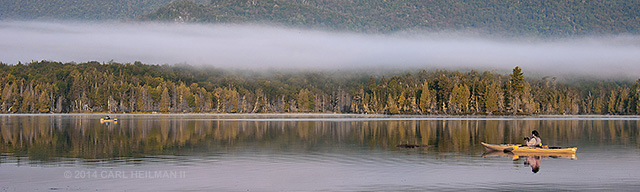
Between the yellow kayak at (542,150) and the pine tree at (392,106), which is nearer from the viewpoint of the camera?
the yellow kayak at (542,150)

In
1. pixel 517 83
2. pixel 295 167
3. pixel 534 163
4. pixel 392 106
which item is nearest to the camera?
pixel 295 167

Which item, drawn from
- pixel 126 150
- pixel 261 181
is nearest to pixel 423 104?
pixel 126 150

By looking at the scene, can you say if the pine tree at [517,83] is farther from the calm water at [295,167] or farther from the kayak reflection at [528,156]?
the kayak reflection at [528,156]

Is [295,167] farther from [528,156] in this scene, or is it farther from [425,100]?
[425,100]

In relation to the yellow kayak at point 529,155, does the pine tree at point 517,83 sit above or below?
above

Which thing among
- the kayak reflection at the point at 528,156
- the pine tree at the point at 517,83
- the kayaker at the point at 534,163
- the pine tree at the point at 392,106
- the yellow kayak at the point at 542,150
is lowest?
the kayaker at the point at 534,163

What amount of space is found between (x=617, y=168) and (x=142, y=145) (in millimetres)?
31575

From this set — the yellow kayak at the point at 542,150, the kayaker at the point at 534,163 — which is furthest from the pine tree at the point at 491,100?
the kayaker at the point at 534,163

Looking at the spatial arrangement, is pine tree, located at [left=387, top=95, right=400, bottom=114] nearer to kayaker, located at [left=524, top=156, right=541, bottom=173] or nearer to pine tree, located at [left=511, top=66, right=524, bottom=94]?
pine tree, located at [left=511, top=66, right=524, bottom=94]

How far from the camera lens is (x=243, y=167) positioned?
33.2m

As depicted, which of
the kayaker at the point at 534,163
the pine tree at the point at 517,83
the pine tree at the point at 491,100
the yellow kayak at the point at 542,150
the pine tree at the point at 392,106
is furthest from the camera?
the pine tree at the point at 392,106

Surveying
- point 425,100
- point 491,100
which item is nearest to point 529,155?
point 491,100

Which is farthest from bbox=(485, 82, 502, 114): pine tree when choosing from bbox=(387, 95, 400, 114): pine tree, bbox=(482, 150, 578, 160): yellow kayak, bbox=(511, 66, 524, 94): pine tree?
bbox=(482, 150, 578, 160): yellow kayak

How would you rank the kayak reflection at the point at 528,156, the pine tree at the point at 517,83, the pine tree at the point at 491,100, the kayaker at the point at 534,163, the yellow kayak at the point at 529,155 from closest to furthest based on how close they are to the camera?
1. the kayaker at the point at 534,163
2. the kayak reflection at the point at 528,156
3. the yellow kayak at the point at 529,155
4. the pine tree at the point at 491,100
5. the pine tree at the point at 517,83
